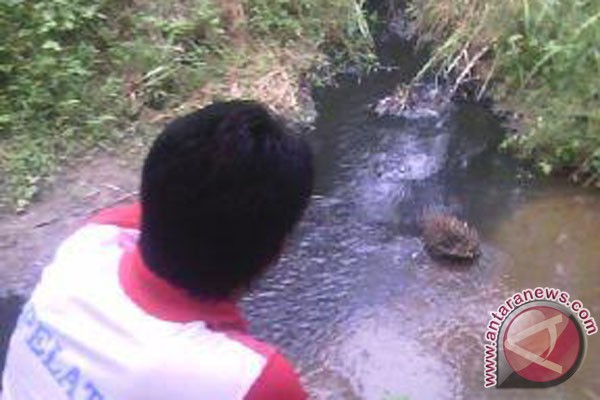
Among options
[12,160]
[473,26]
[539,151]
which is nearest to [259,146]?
[12,160]

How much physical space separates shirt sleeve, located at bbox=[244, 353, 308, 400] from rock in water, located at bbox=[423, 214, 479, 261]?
327cm

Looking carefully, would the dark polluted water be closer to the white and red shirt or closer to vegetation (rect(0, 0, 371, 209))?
vegetation (rect(0, 0, 371, 209))

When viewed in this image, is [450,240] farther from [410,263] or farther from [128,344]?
[128,344]

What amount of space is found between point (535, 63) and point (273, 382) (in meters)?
5.05

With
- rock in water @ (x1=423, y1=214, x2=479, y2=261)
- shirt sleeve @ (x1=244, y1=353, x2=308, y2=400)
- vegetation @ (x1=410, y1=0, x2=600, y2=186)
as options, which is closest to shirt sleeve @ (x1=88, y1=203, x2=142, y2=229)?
shirt sleeve @ (x1=244, y1=353, x2=308, y2=400)

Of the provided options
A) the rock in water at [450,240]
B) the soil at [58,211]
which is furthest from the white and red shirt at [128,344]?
the rock in water at [450,240]

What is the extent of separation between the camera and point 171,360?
1371mm

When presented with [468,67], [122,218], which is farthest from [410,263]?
[122,218]

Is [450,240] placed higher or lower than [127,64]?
lower

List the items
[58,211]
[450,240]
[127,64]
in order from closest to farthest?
1. [450,240]
2. [58,211]
3. [127,64]

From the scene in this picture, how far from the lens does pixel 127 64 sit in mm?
5781

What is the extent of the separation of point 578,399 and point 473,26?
11.4ft

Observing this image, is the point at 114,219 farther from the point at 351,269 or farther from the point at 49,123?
the point at 49,123

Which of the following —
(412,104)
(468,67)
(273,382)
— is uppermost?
(273,382)
